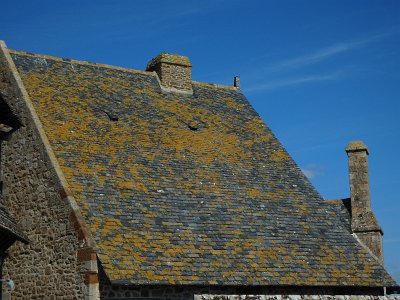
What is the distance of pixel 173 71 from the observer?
26266 mm

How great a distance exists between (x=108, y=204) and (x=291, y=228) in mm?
5636

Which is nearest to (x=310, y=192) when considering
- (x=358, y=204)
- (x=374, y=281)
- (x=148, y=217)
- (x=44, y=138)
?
(x=358, y=204)

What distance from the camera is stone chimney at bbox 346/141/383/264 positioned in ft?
74.2

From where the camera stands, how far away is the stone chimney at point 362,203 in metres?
22.6

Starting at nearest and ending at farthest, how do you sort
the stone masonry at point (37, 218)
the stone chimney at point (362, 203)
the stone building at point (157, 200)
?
the stone masonry at point (37, 218) → the stone building at point (157, 200) → the stone chimney at point (362, 203)

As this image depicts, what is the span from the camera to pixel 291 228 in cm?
2139

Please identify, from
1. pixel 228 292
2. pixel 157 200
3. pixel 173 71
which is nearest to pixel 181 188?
pixel 157 200

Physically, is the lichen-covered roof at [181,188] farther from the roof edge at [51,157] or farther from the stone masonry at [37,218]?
the stone masonry at [37,218]

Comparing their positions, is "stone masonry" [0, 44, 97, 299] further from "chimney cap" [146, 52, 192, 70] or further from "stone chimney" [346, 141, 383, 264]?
"stone chimney" [346, 141, 383, 264]

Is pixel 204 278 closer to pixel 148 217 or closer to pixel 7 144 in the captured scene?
pixel 148 217

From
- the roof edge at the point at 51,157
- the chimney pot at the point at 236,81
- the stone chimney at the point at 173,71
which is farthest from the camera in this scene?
the chimney pot at the point at 236,81

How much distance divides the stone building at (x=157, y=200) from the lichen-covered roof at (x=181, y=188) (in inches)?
1.7

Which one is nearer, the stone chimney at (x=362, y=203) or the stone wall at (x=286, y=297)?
the stone wall at (x=286, y=297)

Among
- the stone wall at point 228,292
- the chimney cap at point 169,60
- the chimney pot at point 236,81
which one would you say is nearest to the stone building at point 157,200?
the stone wall at point 228,292
